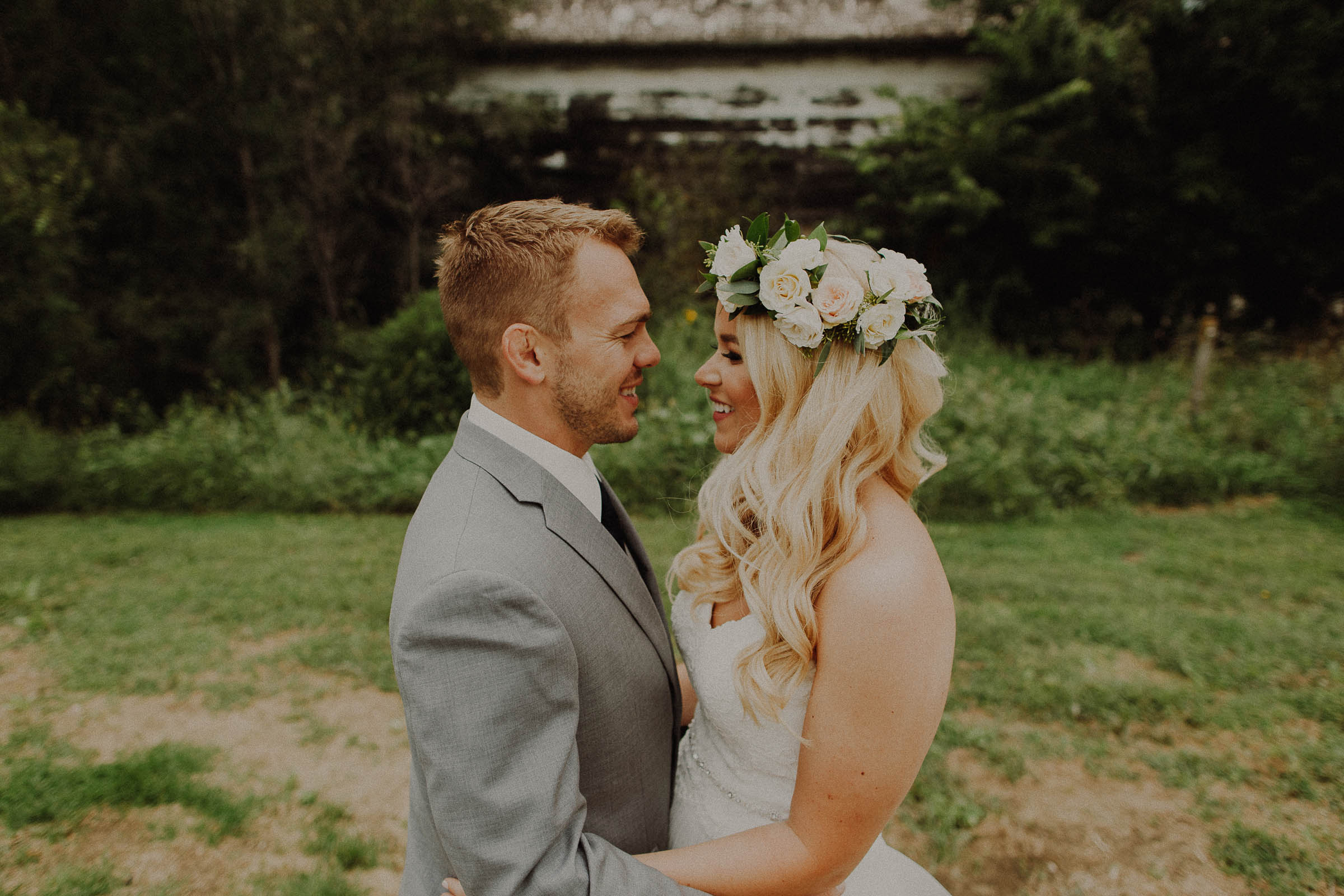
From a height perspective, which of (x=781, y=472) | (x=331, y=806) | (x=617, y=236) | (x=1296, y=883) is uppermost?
(x=617, y=236)

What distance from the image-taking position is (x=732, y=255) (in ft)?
6.78

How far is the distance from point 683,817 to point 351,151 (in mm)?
11294

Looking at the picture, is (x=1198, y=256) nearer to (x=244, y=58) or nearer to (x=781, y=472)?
(x=781, y=472)

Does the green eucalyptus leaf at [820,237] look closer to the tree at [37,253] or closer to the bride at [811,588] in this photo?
the bride at [811,588]

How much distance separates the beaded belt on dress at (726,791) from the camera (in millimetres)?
2021

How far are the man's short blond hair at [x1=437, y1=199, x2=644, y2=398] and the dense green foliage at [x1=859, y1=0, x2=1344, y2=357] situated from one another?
10581 mm

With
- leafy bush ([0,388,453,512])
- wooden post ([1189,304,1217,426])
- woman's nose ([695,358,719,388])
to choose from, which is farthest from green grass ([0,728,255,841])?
wooden post ([1189,304,1217,426])

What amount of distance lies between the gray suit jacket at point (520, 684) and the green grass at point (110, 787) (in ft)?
7.51

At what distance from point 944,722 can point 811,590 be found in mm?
2813

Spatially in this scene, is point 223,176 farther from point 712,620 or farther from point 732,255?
point 712,620

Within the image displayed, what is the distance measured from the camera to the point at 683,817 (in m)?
2.13

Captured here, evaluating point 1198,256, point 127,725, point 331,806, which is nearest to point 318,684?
point 127,725

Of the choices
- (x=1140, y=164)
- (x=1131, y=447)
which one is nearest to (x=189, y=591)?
(x=1131, y=447)

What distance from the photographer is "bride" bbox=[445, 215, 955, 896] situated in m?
1.65
